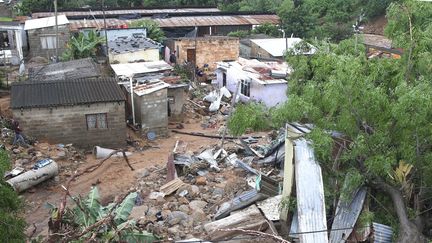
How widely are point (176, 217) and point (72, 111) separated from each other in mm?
7672

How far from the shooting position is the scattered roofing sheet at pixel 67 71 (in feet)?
70.6

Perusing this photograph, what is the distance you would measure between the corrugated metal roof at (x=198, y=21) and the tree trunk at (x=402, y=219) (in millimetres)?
30135

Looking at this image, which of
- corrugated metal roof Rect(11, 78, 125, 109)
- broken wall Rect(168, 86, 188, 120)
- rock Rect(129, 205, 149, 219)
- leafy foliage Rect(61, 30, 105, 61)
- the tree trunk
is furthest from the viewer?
leafy foliage Rect(61, 30, 105, 61)

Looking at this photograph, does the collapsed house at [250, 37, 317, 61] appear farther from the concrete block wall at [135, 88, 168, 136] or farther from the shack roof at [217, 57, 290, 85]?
the concrete block wall at [135, 88, 168, 136]

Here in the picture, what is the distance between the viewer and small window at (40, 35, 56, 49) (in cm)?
3136

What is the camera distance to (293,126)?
11.2 metres

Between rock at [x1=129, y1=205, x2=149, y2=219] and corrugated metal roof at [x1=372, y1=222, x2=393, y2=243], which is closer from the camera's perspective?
corrugated metal roof at [x1=372, y1=222, x2=393, y2=243]

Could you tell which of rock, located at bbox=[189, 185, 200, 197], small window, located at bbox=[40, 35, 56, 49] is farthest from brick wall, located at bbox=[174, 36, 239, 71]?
rock, located at bbox=[189, 185, 200, 197]

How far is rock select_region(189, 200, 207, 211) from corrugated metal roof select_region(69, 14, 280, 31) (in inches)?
1030

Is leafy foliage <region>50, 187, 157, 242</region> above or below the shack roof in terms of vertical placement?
below

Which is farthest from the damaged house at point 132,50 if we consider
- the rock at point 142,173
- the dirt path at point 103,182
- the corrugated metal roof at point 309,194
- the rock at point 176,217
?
the corrugated metal roof at point 309,194

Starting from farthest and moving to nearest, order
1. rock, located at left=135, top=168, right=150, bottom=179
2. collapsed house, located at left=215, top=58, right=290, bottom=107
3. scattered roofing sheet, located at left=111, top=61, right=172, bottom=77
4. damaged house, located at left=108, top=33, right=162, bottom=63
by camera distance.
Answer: damaged house, located at left=108, top=33, right=162, bottom=63 → collapsed house, located at left=215, top=58, right=290, bottom=107 → scattered roofing sheet, located at left=111, top=61, right=172, bottom=77 → rock, located at left=135, top=168, right=150, bottom=179

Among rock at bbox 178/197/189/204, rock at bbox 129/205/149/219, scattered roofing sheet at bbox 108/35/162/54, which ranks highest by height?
scattered roofing sheet at bbox 108/35/162/54

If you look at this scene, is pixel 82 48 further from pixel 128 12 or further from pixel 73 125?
pixel 128 12
